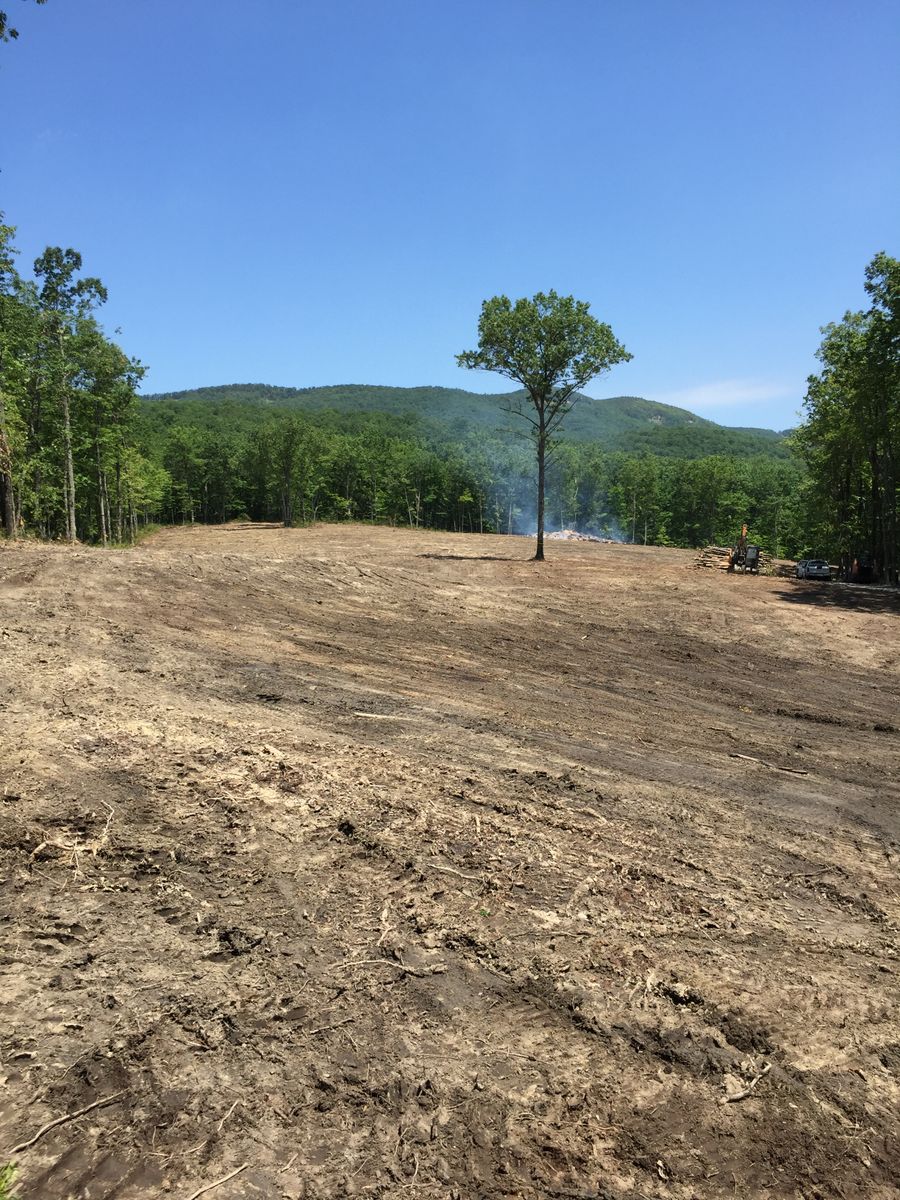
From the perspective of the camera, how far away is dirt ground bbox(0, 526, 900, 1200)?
2664 mm

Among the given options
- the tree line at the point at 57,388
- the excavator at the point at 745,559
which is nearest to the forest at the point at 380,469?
the tree line at the point at 57,388

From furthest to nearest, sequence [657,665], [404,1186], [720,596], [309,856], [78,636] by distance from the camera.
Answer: [720,596]
[657,665]
[78,636]
[309,856]
[404,1186]

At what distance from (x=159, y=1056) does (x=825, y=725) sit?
8674mm

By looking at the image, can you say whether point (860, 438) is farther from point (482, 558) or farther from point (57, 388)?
point (57, 388)

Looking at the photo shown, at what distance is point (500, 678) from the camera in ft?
33.2

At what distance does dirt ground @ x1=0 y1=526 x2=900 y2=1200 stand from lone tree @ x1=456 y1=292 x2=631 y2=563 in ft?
66.3

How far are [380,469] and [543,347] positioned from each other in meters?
58.9

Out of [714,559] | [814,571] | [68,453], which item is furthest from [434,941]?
[714,559]

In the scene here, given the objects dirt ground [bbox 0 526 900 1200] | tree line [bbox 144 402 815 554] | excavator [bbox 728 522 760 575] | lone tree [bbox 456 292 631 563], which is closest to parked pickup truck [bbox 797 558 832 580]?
excavator [bbox 728 522 760 575]

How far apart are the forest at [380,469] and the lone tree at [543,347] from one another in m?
2.68

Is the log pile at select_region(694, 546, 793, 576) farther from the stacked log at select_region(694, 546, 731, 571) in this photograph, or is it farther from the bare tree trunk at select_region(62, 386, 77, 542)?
the bare tree trunk at select_region(62, 386, 77, 542)

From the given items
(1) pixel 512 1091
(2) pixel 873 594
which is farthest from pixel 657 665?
(2) pixel 873 594

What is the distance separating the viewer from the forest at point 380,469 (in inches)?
1031

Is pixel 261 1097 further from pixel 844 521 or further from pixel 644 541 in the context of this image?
pixel 644 541
